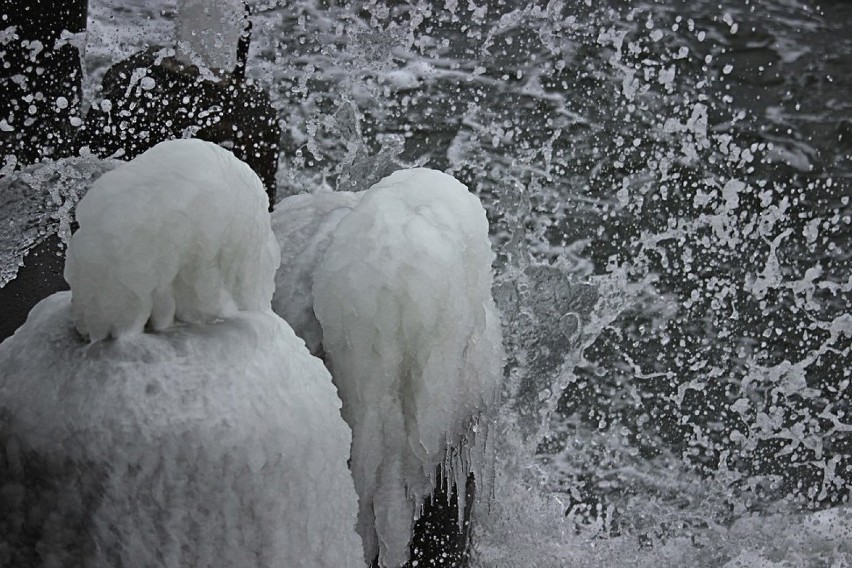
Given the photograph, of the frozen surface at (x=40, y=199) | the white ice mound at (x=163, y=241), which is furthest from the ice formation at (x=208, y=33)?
the white ice mound at (x=163, y=241)

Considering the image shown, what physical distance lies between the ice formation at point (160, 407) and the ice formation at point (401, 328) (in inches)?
9.9

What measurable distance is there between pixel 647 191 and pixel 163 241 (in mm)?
4358

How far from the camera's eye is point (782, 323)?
5027 mm

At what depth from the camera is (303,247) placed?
145cm

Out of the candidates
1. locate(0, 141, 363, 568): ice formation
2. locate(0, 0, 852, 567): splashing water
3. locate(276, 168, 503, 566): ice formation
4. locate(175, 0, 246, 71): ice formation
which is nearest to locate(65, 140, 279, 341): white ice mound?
locate(0, 141, 363, 568): ice formation

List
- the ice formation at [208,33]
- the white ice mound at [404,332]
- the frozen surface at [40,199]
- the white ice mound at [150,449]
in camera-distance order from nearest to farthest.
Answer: the white ice mound at [150,449]
the white ice mound at [404,332]
the ice formation at [208,33]
the frozen surface at [40,199]

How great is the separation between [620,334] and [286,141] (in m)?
1.89

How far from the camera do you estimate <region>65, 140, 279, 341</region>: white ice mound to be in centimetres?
98

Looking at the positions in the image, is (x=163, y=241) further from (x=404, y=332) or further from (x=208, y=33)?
(x=208, y=33)

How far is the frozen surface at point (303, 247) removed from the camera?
1388 millimetres

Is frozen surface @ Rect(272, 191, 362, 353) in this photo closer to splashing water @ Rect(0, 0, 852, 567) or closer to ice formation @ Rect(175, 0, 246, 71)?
ice formation @ Rect(175, 0, 246, 71)

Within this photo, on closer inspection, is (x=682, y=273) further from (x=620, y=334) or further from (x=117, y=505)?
(x=117, y=505)

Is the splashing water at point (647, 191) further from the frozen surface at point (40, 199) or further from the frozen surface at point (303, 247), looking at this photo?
the frozen surface at point (303, 247)

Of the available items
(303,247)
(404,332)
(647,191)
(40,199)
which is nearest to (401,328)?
(404,332)
